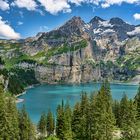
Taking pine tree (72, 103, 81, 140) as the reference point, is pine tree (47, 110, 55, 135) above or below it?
below

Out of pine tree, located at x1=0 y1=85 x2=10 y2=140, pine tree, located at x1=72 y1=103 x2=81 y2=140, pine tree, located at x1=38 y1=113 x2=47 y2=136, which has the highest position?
pine tree, located at x1=0 y1=85 x2=10 y2=140

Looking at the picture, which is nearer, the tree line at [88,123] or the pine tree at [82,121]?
the tree line at [88,123]

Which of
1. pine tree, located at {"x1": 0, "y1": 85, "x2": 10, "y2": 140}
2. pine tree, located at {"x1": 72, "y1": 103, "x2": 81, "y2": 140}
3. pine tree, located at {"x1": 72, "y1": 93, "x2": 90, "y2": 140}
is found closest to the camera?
pine tree, located at {"x1": 0, "y1": 85, "x2": 10, "y2": 140}

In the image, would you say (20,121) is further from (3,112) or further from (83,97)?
(3,112)

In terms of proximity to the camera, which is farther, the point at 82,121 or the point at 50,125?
the point at 50,125

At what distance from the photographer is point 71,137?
96.8 metres

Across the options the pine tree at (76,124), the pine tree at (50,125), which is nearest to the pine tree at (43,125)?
the pine tree at (50,125)

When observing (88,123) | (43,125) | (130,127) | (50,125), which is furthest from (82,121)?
(43,125)

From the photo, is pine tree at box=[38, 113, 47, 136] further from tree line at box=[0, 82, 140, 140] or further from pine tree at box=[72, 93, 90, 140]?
pine tree at box=[72, 93, 90, 140]

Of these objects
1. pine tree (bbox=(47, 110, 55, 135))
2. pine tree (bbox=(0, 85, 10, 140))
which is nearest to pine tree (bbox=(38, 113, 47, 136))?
pine tree (bbox=(47, 110, 55, 135))

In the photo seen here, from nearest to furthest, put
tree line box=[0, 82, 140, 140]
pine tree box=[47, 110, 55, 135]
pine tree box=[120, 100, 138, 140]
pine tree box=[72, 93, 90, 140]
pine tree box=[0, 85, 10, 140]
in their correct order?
pine tree box=[0, 85, 10, 140] → tree line box=[0, 82, 140, 140] → pine tree box=[120, 100, 138, 140] → pine tree box=[72, 93, 90, 140] → pine tree box=[47, 110, 55, 135]

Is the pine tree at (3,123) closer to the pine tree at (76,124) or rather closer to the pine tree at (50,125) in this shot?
the pine tree at (76,124)

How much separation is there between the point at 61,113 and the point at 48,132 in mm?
44304

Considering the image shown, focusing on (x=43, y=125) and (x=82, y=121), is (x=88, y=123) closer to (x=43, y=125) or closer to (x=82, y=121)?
(x=82, y=121)
